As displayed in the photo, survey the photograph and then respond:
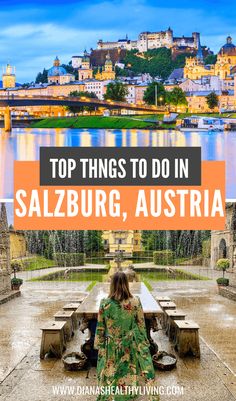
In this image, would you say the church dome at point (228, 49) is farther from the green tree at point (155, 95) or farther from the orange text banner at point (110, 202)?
the orange text banner at point (110, 202)

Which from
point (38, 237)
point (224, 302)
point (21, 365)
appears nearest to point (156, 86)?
point (38, 237)

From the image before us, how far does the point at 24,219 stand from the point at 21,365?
326 centimetres

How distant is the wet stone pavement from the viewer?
4.44 metres

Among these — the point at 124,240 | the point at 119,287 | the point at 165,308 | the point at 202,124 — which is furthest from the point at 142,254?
the point at 202,124

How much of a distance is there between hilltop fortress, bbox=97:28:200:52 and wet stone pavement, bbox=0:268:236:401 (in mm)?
116519

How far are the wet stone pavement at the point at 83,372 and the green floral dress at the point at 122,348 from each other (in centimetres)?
69

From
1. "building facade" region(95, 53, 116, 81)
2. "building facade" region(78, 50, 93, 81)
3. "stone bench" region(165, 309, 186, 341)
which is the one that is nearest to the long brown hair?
"stone bench" region(165, 309, 186, 341)

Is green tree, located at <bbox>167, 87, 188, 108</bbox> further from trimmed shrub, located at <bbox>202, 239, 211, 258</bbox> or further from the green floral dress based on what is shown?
the green floral dress

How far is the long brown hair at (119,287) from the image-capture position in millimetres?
3355

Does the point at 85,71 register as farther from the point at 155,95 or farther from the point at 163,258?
the point at 163,258

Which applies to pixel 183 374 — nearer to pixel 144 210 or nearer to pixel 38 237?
pixel 144 210

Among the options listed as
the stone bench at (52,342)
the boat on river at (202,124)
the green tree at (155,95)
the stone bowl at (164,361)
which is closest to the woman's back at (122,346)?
the stone bowl at (164,361)

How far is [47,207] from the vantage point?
8.14 m

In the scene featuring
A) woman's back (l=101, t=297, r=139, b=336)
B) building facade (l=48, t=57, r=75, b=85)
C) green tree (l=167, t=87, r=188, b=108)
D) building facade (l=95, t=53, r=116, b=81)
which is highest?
building facade (l=95, t=53, r=116, b=81)
